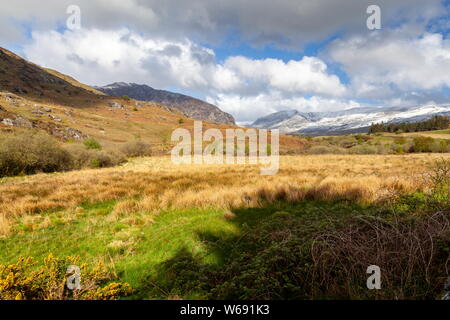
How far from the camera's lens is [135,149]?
44.6m

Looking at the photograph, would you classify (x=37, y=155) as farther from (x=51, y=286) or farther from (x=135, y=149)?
(x=51, y=286)

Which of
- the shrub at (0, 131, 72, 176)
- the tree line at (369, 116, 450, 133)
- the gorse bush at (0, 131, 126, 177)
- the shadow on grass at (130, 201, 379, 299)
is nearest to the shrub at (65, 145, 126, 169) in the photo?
the gorse bush at (0, 131, 126, 177)

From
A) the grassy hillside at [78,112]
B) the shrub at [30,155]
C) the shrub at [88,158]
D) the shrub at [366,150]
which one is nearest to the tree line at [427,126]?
the grassy hillside at [78,112]

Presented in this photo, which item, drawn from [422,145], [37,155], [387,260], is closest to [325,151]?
[422,145]

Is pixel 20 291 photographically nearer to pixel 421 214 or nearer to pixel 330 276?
pixel 330 276

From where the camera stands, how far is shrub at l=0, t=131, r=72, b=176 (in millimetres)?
20203

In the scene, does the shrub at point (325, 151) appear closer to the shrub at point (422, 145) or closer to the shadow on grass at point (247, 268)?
the shrub at point (422, 145)

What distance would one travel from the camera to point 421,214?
462cm

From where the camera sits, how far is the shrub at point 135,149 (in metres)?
43.9

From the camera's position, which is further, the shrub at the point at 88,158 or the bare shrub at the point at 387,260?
the shrub at the point at 88,158

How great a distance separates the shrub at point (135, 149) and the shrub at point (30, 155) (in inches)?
726

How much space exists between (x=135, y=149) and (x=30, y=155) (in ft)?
76.1

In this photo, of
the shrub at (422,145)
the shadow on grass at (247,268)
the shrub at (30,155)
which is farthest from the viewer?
the shrub at (422,145)

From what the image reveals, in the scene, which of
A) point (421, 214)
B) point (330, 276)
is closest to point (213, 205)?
point (330, 276)
